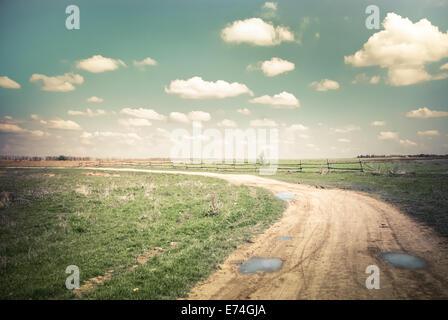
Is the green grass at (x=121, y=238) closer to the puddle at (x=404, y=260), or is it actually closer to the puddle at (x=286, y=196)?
the puddle at (x=286, y=196)

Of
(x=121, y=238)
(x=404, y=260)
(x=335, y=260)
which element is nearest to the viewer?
(x=404, y=260)

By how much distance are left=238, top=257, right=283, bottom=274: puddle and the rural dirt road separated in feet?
0.60

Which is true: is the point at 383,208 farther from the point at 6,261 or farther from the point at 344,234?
the point at 6,261

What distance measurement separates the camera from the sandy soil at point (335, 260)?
15.6 ft

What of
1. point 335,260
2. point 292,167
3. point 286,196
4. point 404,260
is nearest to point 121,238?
point 335,260

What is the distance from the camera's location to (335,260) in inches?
244

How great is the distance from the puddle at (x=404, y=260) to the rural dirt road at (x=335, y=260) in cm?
19

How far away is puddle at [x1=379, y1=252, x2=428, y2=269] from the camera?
5683mm

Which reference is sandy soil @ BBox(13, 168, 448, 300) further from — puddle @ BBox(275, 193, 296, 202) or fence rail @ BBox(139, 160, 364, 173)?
fence rail @ BBox(139, 160, 364, 173)

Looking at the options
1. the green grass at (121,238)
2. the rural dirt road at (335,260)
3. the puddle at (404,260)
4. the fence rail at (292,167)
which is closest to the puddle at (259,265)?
the rural dirt road at (335,260)

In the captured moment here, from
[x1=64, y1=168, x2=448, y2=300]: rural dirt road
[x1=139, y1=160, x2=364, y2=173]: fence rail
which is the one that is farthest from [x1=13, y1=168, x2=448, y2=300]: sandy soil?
[x1=139, y1=160, x2=364, y2=173]: fence rail

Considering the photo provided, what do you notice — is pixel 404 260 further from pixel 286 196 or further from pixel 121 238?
pixel 286 196

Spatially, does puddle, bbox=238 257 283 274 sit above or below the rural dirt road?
below

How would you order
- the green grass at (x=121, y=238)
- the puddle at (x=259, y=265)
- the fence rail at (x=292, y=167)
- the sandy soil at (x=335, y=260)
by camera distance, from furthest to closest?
the fence rail at (x=292, y=167), the puddle at (x=259, y=265), the green grass at (x=121, y=238), the sandy soil at (x=335, y=260)
